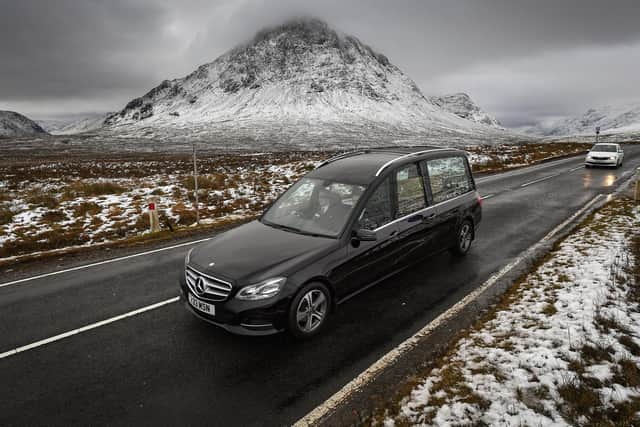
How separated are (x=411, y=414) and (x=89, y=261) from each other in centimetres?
720

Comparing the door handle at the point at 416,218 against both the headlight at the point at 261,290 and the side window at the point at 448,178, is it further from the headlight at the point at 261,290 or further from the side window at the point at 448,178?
the headlight at the point at 261,290

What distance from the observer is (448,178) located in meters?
6.67

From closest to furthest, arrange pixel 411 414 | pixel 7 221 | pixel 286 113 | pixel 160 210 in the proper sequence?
pixel 411 414
pixel 7 221
pixel 160 210
pixel 286 113

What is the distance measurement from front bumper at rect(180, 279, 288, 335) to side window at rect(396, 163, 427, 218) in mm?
2284

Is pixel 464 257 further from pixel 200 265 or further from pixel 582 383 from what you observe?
pixel 200 265

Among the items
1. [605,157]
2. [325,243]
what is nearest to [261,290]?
[325,243]

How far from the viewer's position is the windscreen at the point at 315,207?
4.90m

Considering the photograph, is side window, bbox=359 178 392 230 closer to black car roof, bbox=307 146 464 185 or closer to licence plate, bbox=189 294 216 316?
black car roof, bbox=307 146 464 185

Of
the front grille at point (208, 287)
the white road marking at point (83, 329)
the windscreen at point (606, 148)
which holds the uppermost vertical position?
the windscreen at point (606, 148)

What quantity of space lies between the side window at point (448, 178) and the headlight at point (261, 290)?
3.31m

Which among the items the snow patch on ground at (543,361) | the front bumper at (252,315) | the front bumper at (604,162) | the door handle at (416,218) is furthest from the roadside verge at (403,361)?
the front bumper at (604,162)

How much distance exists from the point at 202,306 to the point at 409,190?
3380 mm

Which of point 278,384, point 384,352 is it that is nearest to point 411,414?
point 384,352

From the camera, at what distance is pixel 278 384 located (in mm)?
3758
